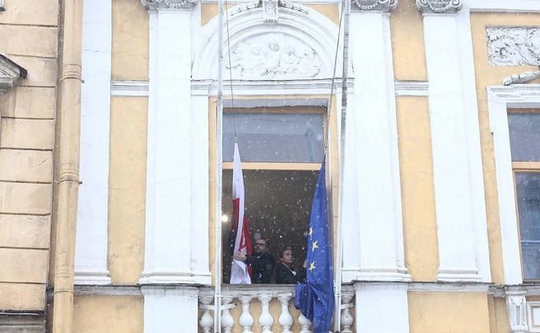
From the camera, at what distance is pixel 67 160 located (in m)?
12.2

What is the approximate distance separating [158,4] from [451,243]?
4.30 meters

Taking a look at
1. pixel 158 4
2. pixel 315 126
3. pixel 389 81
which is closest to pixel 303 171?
pixel 315 126

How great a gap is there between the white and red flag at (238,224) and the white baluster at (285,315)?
62 cm

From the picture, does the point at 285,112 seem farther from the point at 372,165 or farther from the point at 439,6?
the point at 439,6

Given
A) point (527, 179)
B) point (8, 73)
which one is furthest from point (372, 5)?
point (8, 73)

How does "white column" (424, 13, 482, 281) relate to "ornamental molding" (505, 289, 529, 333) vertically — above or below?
above

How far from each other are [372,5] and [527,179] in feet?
8.84

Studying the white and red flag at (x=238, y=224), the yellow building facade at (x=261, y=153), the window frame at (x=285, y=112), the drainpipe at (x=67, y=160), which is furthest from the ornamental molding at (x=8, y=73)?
the white and red flag at (x=238, y=224)

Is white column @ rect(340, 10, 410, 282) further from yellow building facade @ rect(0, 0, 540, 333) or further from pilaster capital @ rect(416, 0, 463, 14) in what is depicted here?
pilaster capital @ rect(416, 0, 463, 14)

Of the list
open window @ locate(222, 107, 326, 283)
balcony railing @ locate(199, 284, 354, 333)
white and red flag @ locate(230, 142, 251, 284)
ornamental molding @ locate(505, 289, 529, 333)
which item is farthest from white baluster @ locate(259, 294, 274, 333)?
ornamental molding @ locate(505, 289, 529, 333)

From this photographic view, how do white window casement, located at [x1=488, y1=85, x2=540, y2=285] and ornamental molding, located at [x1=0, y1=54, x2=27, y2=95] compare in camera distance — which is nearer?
ornamental molding, located at [x1=0, y1=54, x2=27, y2=95]

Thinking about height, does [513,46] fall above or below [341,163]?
above

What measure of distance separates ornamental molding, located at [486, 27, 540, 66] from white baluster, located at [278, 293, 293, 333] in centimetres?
373

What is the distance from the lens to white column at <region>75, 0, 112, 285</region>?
12.3 meters
